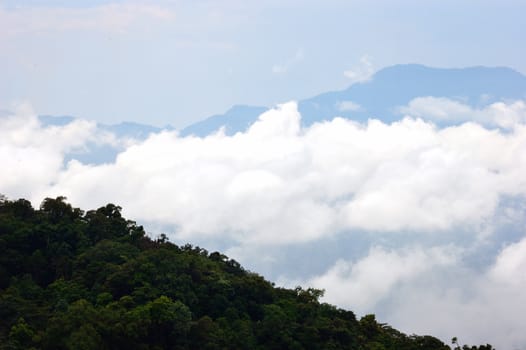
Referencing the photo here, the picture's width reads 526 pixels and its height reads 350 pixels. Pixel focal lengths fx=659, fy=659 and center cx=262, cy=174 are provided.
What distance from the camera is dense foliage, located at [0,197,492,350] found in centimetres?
2900

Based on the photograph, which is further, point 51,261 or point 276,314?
point 51,261

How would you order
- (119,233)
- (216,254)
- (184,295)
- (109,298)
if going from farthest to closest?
1. (216,254)
2. (119,233)
3. (184,295)
4. (109,298)

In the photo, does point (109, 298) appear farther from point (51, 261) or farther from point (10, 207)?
point (10, 207)

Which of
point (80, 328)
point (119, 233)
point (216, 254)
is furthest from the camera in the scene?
point (216, 254)

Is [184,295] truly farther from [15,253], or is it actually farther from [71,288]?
[15,253]

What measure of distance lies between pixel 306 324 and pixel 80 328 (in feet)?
43.8

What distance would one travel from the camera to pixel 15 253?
3809 cm

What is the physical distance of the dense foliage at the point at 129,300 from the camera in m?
29.0

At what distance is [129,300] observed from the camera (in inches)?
1276

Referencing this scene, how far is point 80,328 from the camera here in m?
26.8

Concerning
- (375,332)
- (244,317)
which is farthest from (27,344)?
(375,332)

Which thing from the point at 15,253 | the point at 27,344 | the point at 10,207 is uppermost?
the point at 10,207

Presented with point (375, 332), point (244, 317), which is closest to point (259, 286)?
point (244, 317)

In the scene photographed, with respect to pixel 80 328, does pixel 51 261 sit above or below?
above
